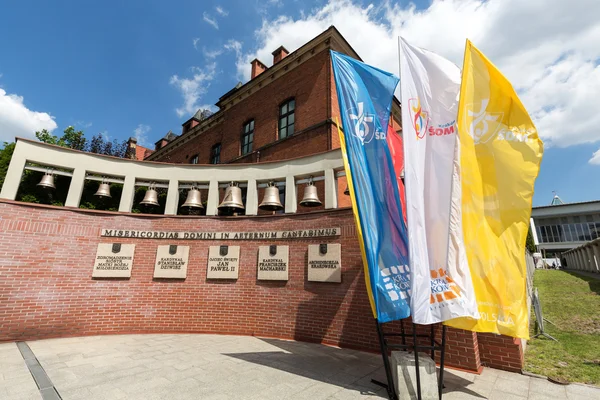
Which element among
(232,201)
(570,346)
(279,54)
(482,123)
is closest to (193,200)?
(232,201)

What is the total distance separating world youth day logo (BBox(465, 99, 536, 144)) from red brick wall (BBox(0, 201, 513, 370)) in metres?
3.82

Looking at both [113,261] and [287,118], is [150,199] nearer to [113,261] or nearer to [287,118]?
[113,261]

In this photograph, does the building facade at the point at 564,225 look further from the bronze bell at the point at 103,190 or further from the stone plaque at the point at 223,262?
the bronze bell at the point at 103,190

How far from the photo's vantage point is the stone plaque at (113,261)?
7.86m

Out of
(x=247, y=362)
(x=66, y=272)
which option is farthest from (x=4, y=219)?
(x=247, y=362)

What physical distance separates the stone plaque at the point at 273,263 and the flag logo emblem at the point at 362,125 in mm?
4428

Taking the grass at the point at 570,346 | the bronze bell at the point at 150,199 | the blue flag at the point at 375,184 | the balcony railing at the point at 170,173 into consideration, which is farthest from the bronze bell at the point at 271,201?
the grass at the point at 570,346

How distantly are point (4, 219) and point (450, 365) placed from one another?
1074cm

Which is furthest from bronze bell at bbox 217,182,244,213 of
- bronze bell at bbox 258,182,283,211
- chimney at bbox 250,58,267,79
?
chimney at bbox 250,58,267,79

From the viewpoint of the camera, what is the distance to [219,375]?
4793mm

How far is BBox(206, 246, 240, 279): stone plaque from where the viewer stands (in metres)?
8.22

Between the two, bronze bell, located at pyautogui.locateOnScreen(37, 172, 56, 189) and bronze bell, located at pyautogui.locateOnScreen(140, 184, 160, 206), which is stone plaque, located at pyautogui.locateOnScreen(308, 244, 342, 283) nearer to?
bronze bell, located at pyautogui.locateOnScreen(140, 184, 160, 206)

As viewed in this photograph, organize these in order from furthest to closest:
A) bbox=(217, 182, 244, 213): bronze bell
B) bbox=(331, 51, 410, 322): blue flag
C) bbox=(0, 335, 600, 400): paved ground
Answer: bbox=(217, 182, 244, 213): bronze bell
bbox=(0, 335, 600, 400): paved ground
bbox=(331, 51, 410, 322): blue flag

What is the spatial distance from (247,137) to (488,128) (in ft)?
42.7
